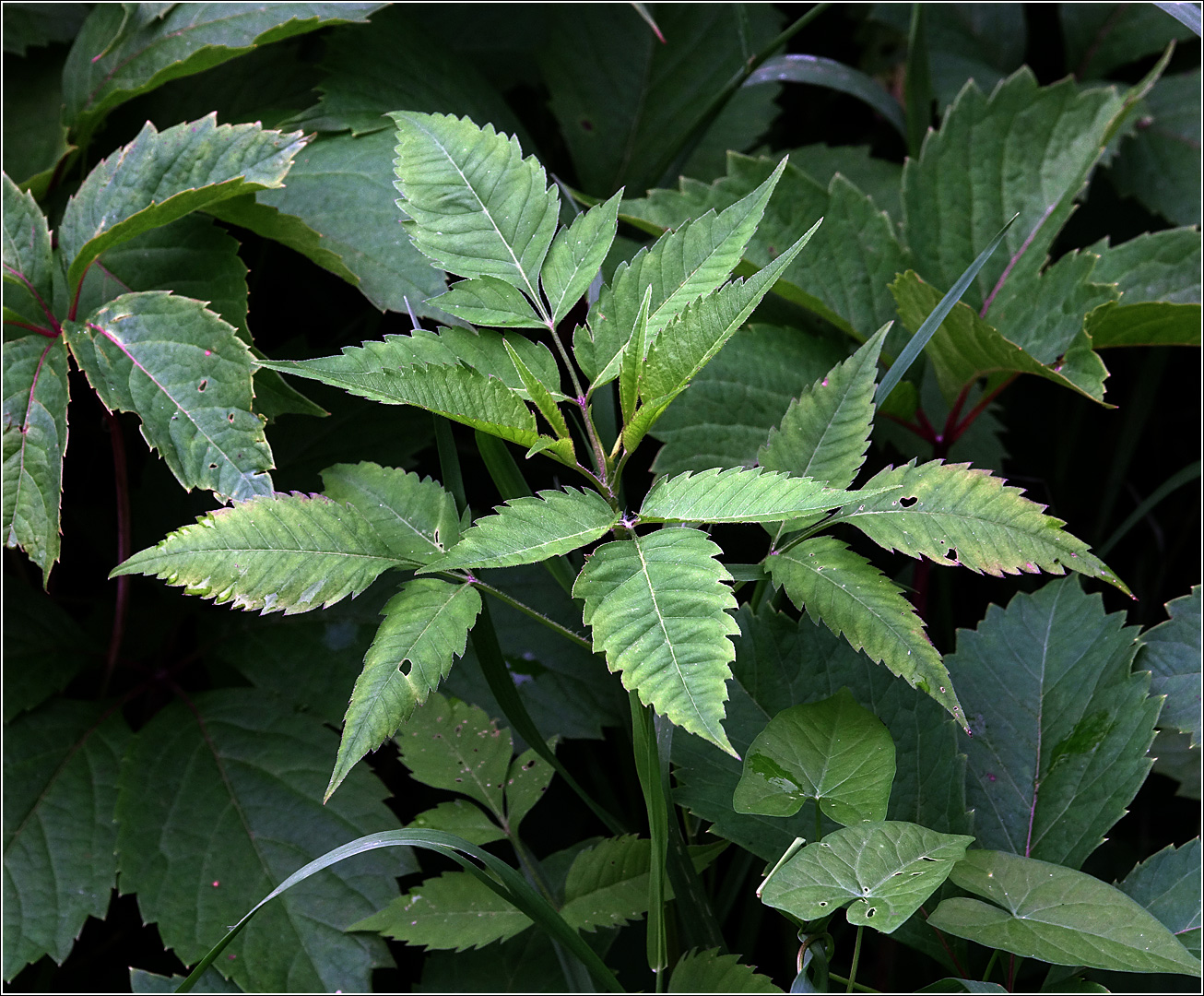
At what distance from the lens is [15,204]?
3.45ft

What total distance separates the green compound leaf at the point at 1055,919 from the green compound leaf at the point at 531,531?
46 cm

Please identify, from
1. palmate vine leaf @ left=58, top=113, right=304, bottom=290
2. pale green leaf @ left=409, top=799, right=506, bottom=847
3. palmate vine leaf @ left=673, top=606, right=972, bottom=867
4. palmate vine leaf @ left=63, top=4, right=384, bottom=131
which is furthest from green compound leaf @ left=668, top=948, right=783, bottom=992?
palmate vine leaf @ left=63, top=4, right=384, bottom=131

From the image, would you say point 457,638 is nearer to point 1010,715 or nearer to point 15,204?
point 1010,715

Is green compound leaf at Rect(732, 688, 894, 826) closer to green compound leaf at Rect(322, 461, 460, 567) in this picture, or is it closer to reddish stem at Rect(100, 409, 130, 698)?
green compound leaf at Rect(322, 461, 460, 567)

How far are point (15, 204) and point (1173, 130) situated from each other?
172cm

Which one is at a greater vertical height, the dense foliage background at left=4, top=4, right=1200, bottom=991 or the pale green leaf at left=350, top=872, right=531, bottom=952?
the dense foliage background at left=4, top=4, right=1200, bottom=991

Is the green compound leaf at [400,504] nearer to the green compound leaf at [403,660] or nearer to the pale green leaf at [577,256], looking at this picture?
the green compound leaf at [403,660]

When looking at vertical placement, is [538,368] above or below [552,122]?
below

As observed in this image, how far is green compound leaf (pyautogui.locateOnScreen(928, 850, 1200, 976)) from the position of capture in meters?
0.72

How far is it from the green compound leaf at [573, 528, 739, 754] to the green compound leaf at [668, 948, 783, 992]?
30 centimetres

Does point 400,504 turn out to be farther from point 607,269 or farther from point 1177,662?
point 1177,662

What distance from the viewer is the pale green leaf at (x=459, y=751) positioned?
97 cm

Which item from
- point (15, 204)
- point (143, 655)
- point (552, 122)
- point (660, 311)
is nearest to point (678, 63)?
point (552, 122)

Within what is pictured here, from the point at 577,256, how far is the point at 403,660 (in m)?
0.41
